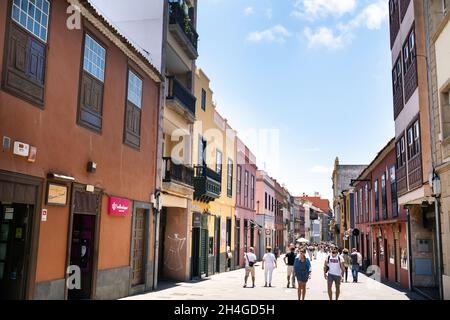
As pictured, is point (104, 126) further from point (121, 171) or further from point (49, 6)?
point (49, 6)

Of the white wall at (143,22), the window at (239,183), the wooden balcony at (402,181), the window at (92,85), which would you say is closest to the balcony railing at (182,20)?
the white wall at (143,22)

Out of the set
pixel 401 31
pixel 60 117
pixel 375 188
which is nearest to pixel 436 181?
pixel 401 31

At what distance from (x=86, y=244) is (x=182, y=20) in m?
10.2

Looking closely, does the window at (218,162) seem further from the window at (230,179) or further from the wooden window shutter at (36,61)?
the wooden window shutter at (36,61)

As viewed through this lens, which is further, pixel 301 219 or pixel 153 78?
pixel 301 219

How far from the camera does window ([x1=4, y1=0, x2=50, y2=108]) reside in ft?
27.3

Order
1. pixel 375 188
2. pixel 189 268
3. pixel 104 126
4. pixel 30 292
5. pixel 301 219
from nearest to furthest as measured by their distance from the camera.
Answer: pixel 30 292 < pixel 104 126 < pixel 189 268 < pixel 375 188 < pixel 301 219

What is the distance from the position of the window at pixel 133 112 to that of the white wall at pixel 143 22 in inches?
88.6

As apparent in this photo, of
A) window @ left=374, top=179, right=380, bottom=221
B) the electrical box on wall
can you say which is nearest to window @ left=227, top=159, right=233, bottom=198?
window @ left=374, top=179, right=380, bottom=221

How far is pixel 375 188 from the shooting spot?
2820 centimetres

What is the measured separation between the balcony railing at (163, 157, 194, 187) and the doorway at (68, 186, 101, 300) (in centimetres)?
514

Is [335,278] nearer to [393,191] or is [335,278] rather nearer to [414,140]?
[414,140]

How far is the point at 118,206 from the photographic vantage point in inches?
508
